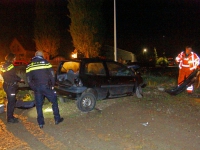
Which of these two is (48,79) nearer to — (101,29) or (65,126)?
(65,126)

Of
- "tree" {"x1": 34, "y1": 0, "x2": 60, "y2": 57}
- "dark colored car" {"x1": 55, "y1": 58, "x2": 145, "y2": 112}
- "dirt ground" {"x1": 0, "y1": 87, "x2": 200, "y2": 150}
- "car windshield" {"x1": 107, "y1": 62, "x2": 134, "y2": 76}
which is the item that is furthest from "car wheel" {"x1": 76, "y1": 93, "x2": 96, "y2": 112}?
"tree" {"x1": 34, "y1": 0, "x2": 60, "y2": 57}

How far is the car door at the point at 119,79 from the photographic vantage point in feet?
29.3

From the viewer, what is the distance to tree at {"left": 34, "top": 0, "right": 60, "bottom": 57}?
45.1m

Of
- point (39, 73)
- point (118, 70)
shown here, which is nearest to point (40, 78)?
point (39, 73)

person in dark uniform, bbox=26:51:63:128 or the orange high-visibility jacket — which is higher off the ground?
the orange high-visibility jacket

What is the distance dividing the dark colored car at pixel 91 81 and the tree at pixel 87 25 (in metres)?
17.7

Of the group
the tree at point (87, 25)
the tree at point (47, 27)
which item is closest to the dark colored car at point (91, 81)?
the tree at point (87, 25)

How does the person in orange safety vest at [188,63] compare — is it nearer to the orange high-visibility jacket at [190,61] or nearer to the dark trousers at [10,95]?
the orange high-visibility jacket at [190,61]

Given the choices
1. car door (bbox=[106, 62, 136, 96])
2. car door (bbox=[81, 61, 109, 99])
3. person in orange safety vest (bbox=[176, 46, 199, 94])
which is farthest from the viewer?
Answer: person in orange safety vest (bbox=[176, 46, 199, 94])

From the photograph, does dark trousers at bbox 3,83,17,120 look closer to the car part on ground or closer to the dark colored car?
the dark colored car

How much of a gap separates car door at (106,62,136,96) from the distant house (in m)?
50.9

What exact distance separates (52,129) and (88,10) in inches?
830

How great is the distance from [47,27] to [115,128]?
4139 centimetres

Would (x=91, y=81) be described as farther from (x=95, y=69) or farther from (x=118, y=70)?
(x=118, y=70)
